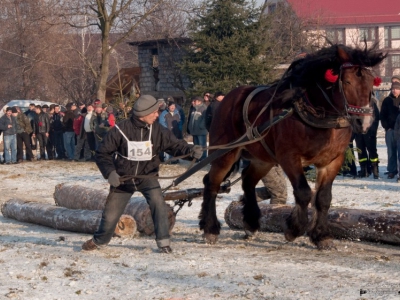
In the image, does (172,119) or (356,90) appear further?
(172,119)

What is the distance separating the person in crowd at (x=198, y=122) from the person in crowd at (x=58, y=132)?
632 centimetres

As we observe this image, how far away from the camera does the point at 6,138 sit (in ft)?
78.4

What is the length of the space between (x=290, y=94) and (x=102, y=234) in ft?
Answer: 8.39

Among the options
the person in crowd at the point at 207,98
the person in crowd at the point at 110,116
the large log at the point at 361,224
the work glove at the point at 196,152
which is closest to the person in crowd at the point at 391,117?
the person in crowd at the point at 207,98

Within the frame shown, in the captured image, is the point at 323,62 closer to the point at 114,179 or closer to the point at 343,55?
the point at 343,55

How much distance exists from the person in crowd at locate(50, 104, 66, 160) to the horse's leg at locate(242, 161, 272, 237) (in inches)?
601

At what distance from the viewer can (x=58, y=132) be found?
2450 cm

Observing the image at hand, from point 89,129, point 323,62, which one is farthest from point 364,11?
point 323,62

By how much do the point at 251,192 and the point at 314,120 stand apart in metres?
2.02

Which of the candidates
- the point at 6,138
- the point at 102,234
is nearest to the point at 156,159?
the point at 102,234

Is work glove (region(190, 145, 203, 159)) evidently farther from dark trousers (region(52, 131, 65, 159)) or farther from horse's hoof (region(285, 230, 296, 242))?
dark trousers (region(52, 131, 65, 159))

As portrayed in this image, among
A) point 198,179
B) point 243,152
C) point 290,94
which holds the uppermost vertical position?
point 290,94

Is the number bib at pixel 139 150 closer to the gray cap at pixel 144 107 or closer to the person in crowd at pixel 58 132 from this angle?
the gray cap at pixel 144 107

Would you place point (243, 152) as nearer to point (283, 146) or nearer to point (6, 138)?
point (283, 146)
